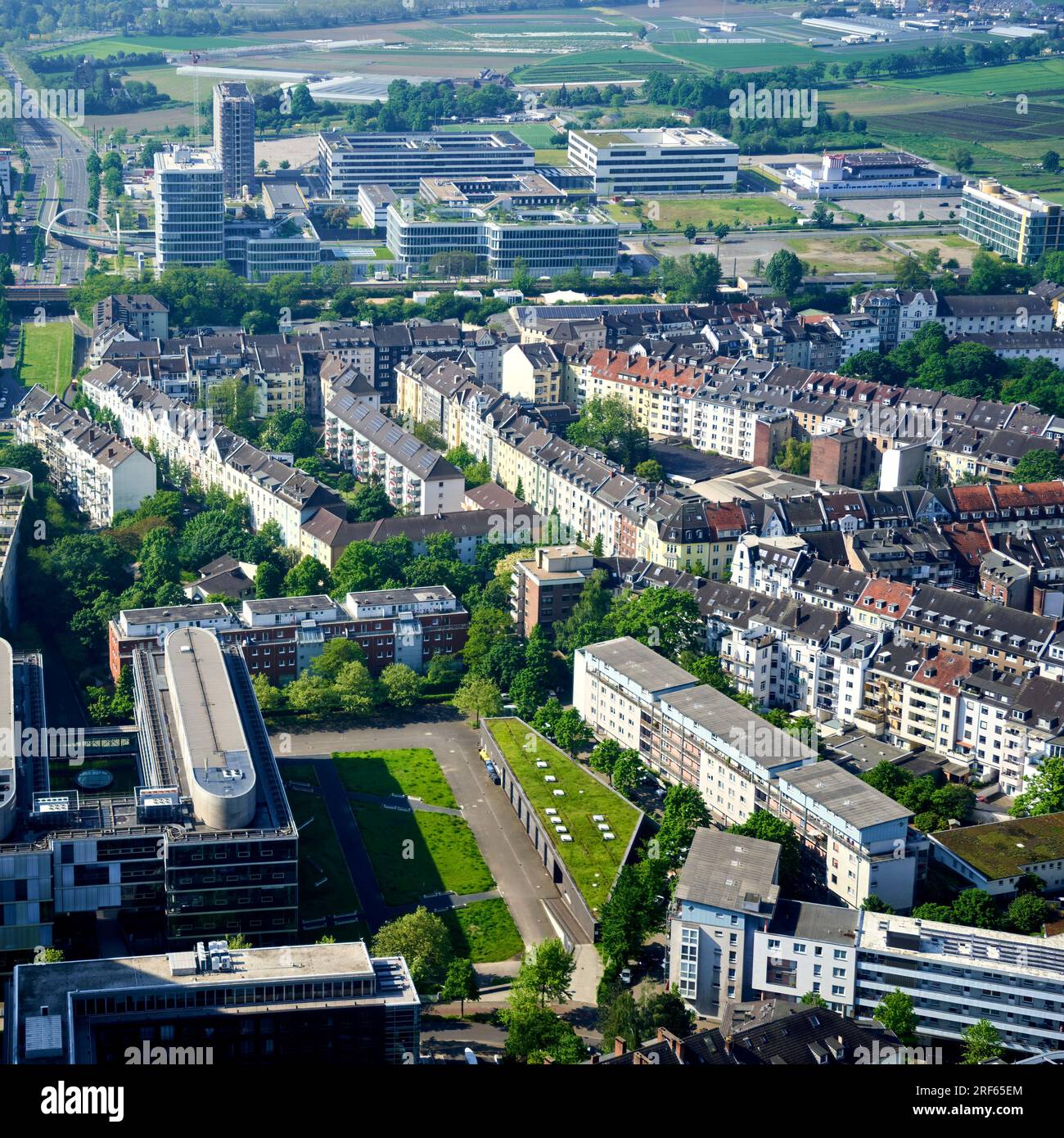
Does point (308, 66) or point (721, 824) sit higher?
point (308, 66)

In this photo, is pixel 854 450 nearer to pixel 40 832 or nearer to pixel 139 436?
pixel 139 436

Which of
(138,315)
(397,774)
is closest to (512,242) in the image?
(138,315)

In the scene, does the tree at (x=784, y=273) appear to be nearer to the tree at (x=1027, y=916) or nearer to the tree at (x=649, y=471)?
→ the tree at (x=649, y=471)

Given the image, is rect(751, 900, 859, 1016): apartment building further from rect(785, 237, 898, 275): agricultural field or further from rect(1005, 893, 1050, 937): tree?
rect(785, 237, 898, 275): agricultural field

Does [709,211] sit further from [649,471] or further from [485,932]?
[485,932]

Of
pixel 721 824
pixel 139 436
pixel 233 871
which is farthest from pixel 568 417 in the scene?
pixel 233 871

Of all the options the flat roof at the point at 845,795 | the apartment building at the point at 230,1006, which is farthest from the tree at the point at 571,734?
the apartment building at the point at 230,1006
